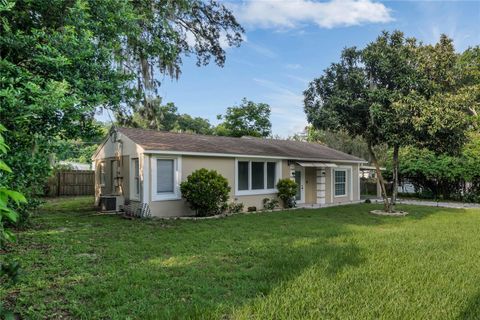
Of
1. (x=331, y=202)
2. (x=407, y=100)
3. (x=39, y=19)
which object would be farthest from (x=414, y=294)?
(x=331, y=202)

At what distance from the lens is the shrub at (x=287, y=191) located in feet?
55.2

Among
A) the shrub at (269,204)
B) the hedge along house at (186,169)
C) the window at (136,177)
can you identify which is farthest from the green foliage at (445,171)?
the window at (136,177)

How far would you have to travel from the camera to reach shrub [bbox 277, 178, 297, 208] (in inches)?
663

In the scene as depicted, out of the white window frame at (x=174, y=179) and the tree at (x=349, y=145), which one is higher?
the tree at (x=349, y=145)

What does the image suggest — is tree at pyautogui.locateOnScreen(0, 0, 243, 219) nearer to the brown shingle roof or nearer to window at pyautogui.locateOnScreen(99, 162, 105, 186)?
the brown shingle roof

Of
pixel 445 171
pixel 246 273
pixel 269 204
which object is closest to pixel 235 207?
pixel 269 204

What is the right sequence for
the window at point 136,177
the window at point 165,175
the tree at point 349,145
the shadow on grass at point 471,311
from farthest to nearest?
1. the tree at point 349,145
2. the window at point 136,177
3. the window at point 165,175
4. the shadow on grass at point 471,311

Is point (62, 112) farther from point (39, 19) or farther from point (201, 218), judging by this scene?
point (201, 218)

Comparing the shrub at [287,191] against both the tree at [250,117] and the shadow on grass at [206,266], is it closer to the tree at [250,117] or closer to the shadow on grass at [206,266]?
the shadow on grass at [206,266]

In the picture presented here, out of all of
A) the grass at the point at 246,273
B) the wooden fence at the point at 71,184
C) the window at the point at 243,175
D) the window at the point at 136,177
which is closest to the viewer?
the grass at the point at 246,273

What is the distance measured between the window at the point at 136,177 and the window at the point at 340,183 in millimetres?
12001

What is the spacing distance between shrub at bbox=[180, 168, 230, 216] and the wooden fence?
13.9 m

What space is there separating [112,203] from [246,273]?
10528 millimetres

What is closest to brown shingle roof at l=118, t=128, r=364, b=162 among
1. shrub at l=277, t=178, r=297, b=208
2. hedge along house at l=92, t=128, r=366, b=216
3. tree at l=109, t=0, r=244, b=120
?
hedge along house at l=92, t=128, r=366, b=216
